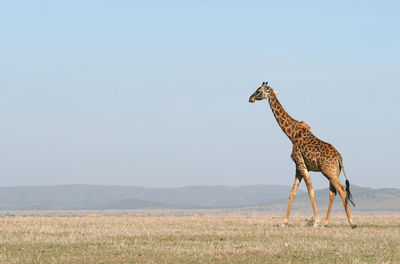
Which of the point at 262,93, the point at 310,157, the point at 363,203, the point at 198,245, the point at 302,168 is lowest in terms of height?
the point at 198,245

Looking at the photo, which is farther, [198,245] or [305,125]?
[305,125]

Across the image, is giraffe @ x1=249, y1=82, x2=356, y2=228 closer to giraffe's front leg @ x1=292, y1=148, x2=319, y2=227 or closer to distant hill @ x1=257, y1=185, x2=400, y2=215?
giraffe's front leg @ x1=292, y1=148, x2=319, y2=227


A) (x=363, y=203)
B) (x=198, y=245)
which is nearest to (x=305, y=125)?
(x=198, y=245)

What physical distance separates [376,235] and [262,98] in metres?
7.35

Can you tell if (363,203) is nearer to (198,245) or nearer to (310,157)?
(310,157)

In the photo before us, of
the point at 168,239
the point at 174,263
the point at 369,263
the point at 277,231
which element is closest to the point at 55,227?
the point at 168,239

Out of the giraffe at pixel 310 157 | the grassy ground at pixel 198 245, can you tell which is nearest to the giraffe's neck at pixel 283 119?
the giraffe at pixel 310 157

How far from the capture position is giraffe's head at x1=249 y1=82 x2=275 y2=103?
2666 cm

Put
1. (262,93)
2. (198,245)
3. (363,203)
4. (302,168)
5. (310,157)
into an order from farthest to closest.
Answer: (363,203), (262,93), (302,168), (310,157), (198,245)

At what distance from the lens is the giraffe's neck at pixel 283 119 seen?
26797 millimetres

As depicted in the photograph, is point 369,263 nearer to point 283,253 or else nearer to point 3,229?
point 283,253

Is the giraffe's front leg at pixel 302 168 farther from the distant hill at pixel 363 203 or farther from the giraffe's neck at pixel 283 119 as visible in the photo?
the distant hill at pixel 363 203

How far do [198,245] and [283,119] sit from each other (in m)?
9.33

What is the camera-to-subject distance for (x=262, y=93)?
2680cm
